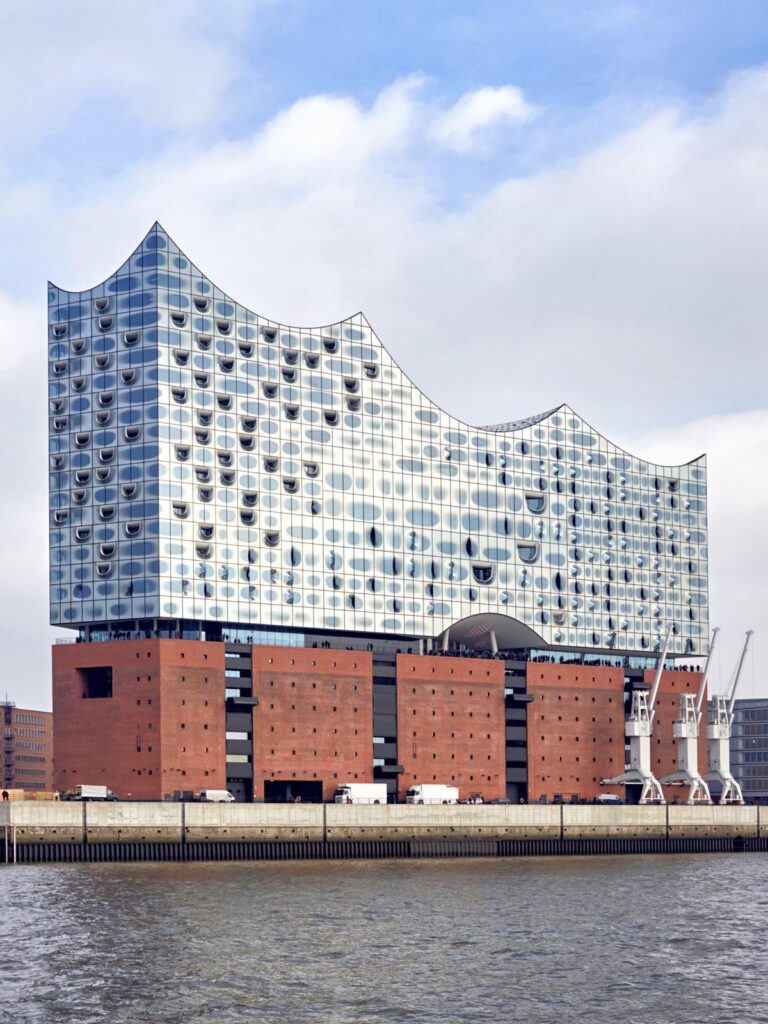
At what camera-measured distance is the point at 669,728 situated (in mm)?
164125

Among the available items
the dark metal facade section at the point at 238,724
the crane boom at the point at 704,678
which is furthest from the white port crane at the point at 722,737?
the dark metal facade section at the point at 238,724

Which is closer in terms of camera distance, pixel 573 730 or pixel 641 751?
pixel 641 751

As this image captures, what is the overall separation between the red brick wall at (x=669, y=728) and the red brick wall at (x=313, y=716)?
33.7 m

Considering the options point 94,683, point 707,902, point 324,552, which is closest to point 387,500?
point 324,552

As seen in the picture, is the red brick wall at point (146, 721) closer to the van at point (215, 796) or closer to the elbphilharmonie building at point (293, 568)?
the elbphilharmonie building at point (293, 568)

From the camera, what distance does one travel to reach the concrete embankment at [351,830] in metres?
116

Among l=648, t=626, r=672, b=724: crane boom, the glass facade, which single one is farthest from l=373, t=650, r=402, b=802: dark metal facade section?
l=648, t=626, r=672, b=724: crane boom

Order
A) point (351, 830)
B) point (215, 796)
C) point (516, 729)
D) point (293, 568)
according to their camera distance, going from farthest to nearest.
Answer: point (516, 729) < point (293, 568) < point (351, 830) < point (215, 796)

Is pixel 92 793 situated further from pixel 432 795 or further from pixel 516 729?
pixel 516 729

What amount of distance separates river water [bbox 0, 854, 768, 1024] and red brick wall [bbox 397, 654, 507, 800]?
4095 cm

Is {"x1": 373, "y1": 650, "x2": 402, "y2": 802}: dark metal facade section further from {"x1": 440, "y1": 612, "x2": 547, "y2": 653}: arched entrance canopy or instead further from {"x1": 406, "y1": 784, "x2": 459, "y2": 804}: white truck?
{"x1": 440, "y1": 612, "x2": 547, "y2": 653}: arched entrance canopy

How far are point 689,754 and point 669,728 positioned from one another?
7062mm

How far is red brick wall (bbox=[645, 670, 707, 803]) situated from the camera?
16162 centimetres

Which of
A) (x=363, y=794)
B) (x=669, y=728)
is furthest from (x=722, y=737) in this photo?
(x=363, y=794)
